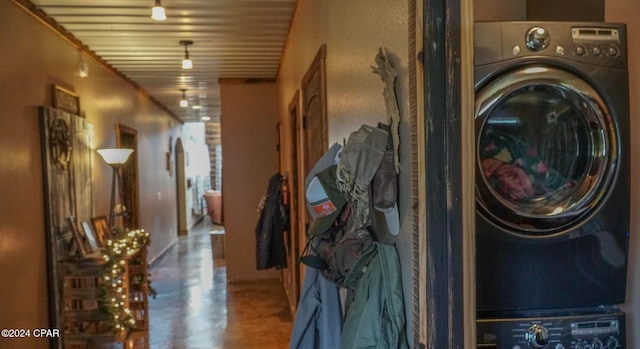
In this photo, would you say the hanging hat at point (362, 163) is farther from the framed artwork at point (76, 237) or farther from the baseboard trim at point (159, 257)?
the baseboard trim at point (159, 257)

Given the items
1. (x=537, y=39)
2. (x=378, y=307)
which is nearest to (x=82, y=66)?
(x=378, y=307)

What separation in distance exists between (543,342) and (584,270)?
212 mm

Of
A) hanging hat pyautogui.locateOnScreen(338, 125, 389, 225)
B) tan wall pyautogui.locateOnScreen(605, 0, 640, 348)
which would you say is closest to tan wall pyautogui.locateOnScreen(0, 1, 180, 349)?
hanging hat pyautogui.locateOnScreen(338, 125, 389, 225)

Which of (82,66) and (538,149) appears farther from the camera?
(82,66)

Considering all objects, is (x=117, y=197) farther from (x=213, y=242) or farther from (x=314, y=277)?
(x=314, y=277)

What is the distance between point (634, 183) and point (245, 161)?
4.95 metres

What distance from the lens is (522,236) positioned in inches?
44.6

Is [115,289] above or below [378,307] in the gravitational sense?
below

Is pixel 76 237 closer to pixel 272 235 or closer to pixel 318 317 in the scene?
pixel 272 235

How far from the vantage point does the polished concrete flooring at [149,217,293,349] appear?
370 cm

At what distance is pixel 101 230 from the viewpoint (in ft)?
13.3

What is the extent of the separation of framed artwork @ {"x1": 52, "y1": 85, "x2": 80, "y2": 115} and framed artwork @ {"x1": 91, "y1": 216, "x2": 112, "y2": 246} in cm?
93

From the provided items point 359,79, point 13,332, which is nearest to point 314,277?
point 359,79

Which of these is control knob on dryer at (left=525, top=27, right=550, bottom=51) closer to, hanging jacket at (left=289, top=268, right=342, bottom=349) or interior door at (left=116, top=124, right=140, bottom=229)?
hanging jacket at (left=289, top=268, right=342, bottom=349)
